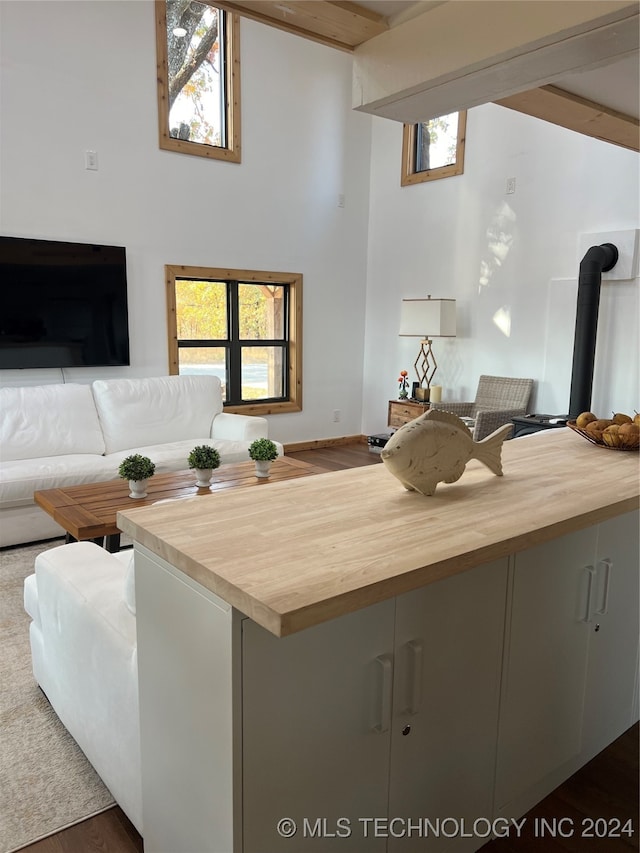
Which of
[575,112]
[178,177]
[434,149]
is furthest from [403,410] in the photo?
[575,112]

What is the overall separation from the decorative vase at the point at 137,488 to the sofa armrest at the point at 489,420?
286cm

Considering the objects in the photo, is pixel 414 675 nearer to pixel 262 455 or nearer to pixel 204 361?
pixel 262 455

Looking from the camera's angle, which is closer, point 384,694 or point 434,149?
point 384,694

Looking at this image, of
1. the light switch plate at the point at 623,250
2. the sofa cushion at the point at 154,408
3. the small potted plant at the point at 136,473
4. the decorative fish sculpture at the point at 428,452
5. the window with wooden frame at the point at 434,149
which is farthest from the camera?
the window with wooden frame at the point at 434,149

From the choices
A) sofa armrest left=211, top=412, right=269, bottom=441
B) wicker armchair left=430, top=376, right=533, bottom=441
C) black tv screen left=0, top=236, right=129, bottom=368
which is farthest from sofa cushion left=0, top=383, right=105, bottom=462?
wicker armchair left=430, top=376, right=533, bottom=441

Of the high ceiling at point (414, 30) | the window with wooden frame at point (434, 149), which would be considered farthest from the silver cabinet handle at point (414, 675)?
the window with wooden frame at point (434, 149)

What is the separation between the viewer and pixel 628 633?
2.01m

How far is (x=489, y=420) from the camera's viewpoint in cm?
527

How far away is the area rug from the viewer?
1.80 metres

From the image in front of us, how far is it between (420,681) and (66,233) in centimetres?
481

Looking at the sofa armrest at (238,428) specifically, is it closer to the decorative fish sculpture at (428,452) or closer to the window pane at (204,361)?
the window pane at (204,361)

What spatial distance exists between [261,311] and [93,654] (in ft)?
16.6

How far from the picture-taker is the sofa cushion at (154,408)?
15.6 feet

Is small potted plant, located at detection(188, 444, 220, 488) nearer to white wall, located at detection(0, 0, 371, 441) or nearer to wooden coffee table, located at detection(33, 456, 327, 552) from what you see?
wooden coffee table, located at detection(33, 456, 327, 552)
